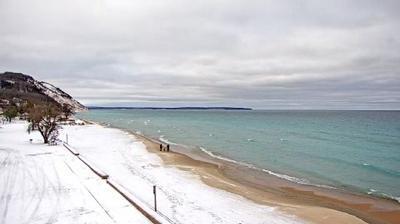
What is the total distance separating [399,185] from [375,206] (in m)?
6.92

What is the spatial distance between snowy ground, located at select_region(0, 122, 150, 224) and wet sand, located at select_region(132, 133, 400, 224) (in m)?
7.50

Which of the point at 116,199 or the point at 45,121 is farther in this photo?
the point at 45,121

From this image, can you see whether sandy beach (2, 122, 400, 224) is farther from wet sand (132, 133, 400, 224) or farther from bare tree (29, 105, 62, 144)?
bare tree (29, 105, 62, 144)

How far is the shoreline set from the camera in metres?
16.2

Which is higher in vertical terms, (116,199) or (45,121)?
(45,121)

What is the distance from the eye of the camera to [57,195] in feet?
52.5

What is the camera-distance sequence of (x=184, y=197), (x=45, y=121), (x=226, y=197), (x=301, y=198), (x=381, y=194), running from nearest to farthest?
(x=184, y=197), (x=226, y=197), (x=301, y=198), (x=381, y=194), (x=45, y=121)

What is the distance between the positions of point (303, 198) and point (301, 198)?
0.41ft

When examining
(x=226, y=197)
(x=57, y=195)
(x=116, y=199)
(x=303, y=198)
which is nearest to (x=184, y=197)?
(x=226, y=197)

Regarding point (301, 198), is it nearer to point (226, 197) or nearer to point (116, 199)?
point (226, 197)

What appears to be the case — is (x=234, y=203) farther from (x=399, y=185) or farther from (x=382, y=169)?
(x=382, y=169)

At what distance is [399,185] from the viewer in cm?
2427

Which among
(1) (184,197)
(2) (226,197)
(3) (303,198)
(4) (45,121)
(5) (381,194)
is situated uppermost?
(4) (45,121)

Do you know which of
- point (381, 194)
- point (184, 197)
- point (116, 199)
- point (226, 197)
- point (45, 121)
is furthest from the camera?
point (45, 121)
